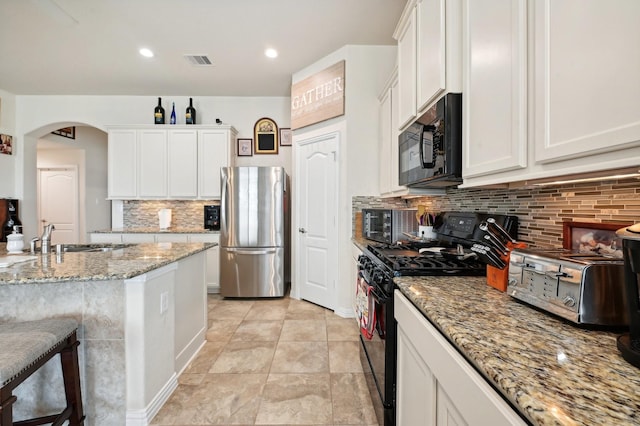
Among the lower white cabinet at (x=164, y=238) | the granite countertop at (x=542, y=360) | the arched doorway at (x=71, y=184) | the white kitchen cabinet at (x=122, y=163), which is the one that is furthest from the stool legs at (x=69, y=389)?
the arched doorway at (x=71, y=184)

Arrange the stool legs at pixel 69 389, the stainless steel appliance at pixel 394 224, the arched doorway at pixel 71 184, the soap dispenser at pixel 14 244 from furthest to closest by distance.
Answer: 1. the arched doorway at pixel 71 184
2. the stainless steel appliance at pixel 394 224
3. the soap dispenser at pixel 14 244
4. the stool legs at pixel 69 389

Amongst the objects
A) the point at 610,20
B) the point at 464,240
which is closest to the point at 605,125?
the point at 610,20

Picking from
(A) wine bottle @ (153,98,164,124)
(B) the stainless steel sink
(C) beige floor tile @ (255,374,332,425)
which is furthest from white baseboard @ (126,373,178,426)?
(A) wine bottle @ (153,98,164,124)

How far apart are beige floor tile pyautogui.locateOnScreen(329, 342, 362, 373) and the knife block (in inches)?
53.5

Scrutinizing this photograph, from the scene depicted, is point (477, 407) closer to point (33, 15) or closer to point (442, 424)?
point (442, 424)

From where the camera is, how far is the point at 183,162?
422 centimetres

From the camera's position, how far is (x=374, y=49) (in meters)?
3.19

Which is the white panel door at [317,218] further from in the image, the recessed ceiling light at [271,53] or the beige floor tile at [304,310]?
the recessed ceiling light at [271,53]

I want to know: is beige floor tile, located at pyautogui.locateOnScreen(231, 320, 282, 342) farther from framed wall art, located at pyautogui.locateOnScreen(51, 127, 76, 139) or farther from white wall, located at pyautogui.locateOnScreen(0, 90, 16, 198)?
framed wall art, located at pyautogui.locateOnScreen(51, 127, 76, 139)

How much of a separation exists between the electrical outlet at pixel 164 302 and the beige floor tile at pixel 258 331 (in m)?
1.01

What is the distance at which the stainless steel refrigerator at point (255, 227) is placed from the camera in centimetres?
376

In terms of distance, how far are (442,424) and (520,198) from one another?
1127 millimetres

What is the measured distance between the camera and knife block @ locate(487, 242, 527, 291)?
1.08m

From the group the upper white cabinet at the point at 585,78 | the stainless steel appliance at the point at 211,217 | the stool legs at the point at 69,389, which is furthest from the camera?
the stainless steel appliance at the point at 211,217
